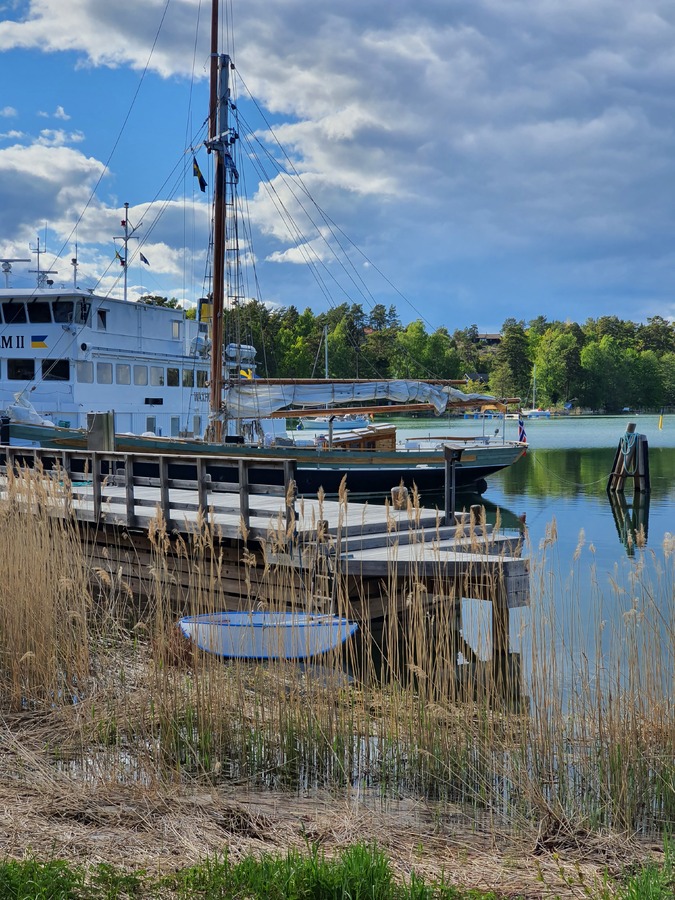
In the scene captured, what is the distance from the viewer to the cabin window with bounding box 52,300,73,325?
81.2 feet

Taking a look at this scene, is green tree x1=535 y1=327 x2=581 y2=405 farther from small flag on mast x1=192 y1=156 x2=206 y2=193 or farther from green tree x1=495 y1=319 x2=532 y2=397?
small flag on mast x1=192 y1=156 x2=206 y2=193

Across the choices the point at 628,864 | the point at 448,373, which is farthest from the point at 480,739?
the point at 448,373

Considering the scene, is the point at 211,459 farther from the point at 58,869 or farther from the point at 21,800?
the point at 58,869

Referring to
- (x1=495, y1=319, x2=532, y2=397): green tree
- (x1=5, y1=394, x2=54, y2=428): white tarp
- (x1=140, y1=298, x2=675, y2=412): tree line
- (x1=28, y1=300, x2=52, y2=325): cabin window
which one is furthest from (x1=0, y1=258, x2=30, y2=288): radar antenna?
(x1=495, y1=319, x2=532, y2=397): green tree

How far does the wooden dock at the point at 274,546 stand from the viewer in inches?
273

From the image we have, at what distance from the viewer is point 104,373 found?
25.5 meters

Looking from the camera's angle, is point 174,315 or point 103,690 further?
point 174,315

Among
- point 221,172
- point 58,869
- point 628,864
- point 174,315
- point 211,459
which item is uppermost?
point 221,172

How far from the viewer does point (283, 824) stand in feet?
14.5

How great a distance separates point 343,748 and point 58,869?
6.83ft

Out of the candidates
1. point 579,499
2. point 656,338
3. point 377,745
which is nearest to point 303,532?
point 377,745

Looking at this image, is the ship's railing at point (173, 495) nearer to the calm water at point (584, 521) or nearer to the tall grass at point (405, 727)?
the tall grass at point (405, 727)

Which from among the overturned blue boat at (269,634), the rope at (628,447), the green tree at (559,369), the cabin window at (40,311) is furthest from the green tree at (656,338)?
the overturned blue boat at (269,634)

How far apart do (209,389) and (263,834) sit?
2121 centimetres
